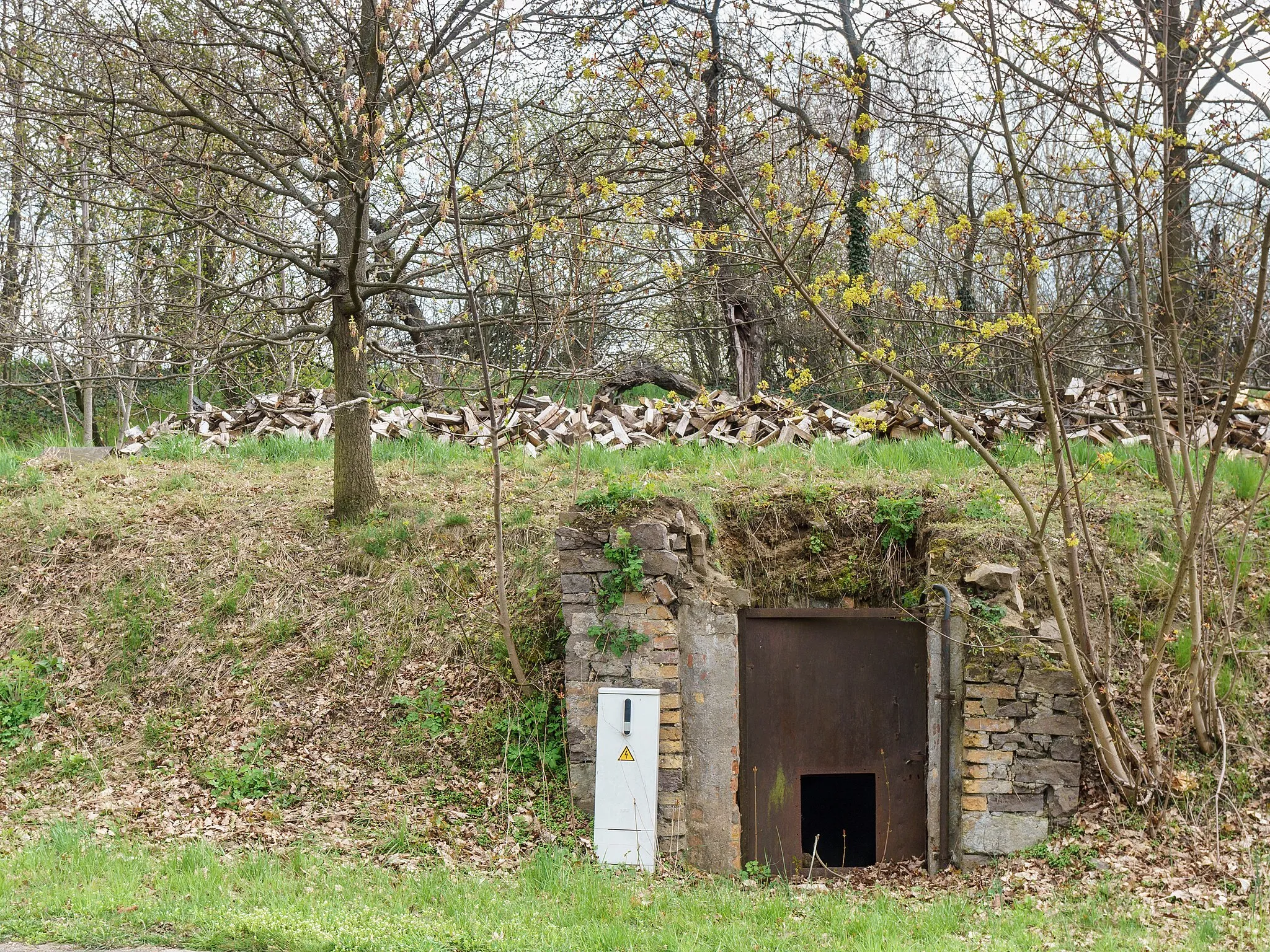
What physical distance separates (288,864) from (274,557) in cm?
373

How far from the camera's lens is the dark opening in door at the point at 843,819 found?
8258 millimetres

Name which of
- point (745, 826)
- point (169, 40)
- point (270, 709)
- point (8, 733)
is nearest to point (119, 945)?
point (270, 709)

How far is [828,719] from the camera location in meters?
7.63

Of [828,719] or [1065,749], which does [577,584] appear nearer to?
[828,719]

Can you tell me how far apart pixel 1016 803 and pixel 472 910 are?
399 cm

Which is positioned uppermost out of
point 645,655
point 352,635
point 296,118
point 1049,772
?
point 296,118

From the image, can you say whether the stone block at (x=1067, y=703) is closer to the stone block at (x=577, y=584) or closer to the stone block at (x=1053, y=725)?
the stone block at (x=1053, y=725)

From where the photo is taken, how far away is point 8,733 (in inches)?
314

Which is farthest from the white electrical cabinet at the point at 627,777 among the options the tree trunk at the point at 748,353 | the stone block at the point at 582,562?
the tree trunk at the point at 748,353

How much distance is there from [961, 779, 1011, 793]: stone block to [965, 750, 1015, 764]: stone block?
0.14 metres

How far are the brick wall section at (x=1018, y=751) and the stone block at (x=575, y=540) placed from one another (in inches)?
119

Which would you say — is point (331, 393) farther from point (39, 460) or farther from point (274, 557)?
point (274, 557)

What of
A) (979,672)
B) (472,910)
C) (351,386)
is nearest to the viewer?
(472,910)

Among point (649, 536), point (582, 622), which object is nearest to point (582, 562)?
point (582, 622)
